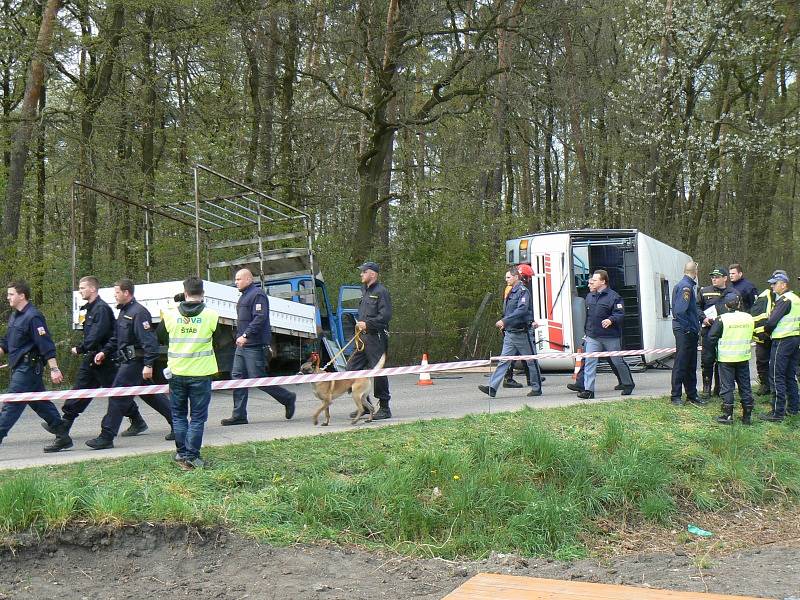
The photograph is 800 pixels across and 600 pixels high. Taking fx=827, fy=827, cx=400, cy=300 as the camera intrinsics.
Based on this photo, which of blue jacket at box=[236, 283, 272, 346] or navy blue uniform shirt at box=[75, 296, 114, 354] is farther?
blue jacket at box=[236, 283, 272, 346]

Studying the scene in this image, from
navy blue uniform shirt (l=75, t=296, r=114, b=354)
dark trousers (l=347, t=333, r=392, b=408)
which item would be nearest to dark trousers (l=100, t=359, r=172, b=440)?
navy blue uniform shirt (l=75, t=296, r=114, b=354)

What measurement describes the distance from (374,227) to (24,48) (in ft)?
29.8

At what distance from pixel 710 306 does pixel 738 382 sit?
1667 mm

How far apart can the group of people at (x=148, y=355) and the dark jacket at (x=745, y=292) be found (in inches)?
197

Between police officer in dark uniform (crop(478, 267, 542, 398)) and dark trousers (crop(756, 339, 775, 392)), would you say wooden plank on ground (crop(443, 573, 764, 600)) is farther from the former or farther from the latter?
dark trousers (crop(756, 339, 775, 392))

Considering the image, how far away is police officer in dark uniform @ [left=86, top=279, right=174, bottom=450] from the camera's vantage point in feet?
26.7

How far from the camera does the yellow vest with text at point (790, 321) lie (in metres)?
10.1

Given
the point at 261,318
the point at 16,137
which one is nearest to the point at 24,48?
the point at 16,137

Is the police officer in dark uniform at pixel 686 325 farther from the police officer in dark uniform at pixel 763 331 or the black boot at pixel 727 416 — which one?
the black boot at pixel 727 416

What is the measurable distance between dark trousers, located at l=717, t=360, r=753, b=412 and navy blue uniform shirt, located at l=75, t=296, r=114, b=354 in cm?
705

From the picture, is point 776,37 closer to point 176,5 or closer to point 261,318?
point 176,5

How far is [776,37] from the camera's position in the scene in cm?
2330

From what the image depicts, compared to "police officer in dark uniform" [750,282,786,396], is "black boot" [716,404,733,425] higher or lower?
lower

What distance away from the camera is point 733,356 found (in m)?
9.89
